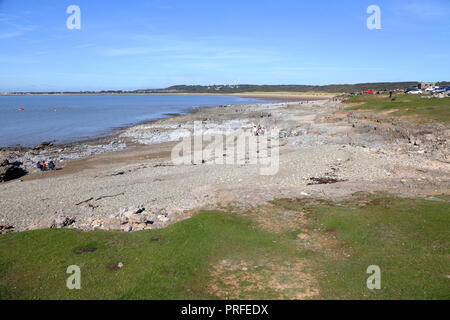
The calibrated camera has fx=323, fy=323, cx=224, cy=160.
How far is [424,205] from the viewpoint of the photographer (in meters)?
15.9

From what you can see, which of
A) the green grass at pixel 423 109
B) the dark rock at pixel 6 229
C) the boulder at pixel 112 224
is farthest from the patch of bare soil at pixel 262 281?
the green grass at pixel 423 109

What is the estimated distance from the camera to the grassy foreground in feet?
32.5

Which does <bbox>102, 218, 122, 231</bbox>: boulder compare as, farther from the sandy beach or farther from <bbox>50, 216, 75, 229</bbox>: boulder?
<bbox>50, 216, 75, 229</bbox>: boulder

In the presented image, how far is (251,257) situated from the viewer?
11992mm

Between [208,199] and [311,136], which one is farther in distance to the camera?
[311,136]

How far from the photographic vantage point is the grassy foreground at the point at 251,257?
9.91m

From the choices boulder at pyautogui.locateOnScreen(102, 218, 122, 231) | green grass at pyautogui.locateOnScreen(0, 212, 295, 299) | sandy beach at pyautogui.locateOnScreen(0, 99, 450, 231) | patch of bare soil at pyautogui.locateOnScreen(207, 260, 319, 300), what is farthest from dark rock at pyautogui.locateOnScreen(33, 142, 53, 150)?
patch of bare soil at pyautogui.locateOnScreen(207, 260, 319, 300)

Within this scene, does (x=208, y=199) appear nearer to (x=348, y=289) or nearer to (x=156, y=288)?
(x=156, y=288)

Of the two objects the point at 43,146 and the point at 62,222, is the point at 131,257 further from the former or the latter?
the point at 43,146

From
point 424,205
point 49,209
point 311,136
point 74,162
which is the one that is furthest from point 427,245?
point 74,162

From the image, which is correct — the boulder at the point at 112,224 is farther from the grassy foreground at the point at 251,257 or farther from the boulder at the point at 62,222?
the boulder at the point at 62,222

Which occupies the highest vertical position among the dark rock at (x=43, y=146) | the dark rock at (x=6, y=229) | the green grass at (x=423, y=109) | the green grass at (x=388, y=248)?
the green grass at (x=423, y=109)

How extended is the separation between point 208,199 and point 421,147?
939 inches
